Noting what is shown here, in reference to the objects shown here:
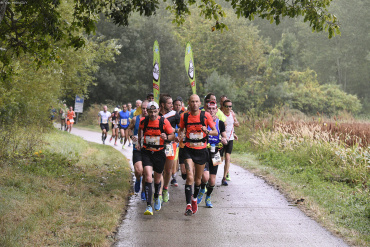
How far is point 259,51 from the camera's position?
200 feet

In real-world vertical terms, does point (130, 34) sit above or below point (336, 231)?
above

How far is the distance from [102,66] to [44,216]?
44729 mm

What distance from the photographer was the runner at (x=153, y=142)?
830 cm

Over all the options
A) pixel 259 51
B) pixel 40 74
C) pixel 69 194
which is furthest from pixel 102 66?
pixel 69 194

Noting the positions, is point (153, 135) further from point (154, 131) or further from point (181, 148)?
point (181, 148)

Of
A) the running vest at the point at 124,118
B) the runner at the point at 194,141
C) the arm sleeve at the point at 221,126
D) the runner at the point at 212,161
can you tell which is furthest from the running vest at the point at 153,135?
the running vest at the point at 124,118

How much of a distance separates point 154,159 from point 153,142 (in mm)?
337

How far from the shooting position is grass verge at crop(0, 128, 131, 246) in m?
6.27

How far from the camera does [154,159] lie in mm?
8547

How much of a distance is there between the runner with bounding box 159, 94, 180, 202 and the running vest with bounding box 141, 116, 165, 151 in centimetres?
19

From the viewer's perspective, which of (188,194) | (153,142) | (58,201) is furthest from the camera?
(153,142)

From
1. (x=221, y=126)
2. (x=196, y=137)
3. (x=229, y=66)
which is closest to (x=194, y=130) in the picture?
(x=196, y=137)

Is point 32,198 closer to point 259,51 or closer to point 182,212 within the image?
point 182,212

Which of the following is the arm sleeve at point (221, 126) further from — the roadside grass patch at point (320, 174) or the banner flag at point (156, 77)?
the banner flag at point (156, 77)
